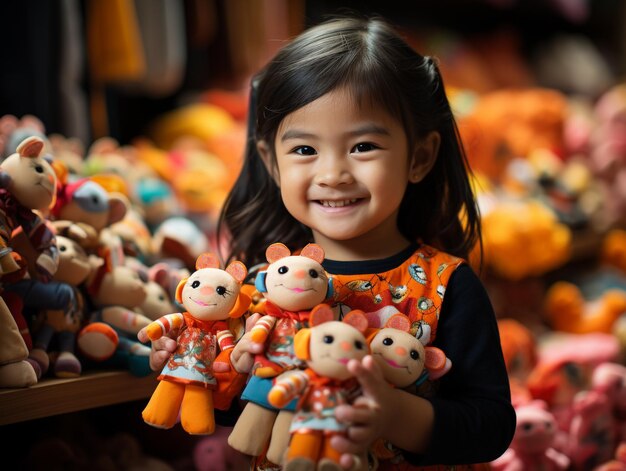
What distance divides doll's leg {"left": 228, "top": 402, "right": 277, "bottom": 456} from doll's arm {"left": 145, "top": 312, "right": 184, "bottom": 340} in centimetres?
12

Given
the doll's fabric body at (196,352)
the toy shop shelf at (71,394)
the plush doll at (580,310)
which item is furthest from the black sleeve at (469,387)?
the plush doll at (580,310)

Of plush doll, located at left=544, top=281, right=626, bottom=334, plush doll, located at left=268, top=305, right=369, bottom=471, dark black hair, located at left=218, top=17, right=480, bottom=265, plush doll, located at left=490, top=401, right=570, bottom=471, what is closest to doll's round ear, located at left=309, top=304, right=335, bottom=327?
plush doll, located at left=268, top=305, right=369, bottom=471

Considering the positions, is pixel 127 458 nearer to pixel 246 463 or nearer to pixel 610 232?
pixel 246 463

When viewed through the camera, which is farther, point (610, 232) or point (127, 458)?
point (610, 232)

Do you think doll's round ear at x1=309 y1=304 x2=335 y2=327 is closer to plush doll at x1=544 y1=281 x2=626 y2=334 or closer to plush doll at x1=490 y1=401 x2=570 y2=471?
plush doll at x1=490 y1=401 x2=570 y2=471

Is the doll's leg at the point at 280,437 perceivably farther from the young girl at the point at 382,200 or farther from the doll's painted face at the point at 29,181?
the doll's painted face at the point at 29,181

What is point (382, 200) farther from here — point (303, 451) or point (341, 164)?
point (303, 451)

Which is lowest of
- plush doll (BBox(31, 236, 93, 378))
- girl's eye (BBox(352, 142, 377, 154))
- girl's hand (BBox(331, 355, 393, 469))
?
plush doll (BBox(31, 236, 93, 378))

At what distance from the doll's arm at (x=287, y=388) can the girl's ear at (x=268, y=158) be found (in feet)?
1.07

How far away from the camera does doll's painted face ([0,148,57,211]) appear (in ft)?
3.08

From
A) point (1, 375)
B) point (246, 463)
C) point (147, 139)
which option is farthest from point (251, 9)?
point (1, 375)

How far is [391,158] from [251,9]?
142 cm

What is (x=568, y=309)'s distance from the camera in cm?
198

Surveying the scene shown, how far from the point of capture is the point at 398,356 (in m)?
0.79
